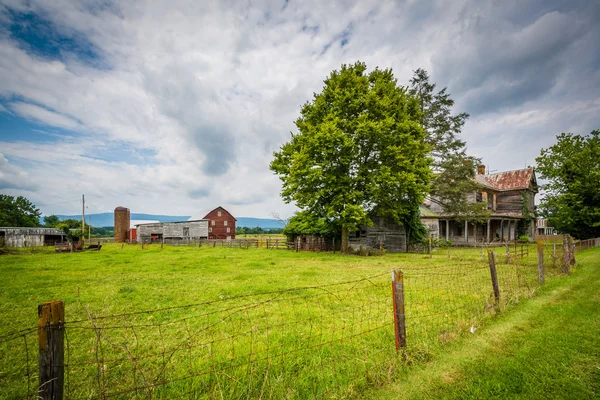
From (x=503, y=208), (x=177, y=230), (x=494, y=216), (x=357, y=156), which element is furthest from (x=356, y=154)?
(x=177, y=230)

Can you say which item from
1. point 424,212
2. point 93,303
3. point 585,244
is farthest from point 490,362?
point 424,212

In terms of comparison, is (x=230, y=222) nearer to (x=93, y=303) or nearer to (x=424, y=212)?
(x=424, y=212)

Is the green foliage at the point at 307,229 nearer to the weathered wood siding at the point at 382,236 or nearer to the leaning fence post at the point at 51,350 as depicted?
the weathered wood siding at the point at 382,236

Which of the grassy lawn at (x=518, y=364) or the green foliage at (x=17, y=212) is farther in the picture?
the green foliage at (x=17, y=212)

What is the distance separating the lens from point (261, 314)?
7.73 m

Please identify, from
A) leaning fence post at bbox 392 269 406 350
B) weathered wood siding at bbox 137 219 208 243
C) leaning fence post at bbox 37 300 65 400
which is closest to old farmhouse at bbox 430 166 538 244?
leaning fence post at bbox 392 269 406 350

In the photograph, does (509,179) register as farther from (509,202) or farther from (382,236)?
(382,236)

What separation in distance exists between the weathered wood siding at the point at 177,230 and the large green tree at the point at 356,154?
108 ft

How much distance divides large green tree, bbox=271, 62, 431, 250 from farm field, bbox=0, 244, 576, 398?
35.7 ft

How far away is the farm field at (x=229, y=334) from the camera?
13.4 ft

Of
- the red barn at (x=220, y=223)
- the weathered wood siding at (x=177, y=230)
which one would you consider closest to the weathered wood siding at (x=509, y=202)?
the red barn at (x=220, y=223)

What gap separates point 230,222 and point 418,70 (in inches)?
1755

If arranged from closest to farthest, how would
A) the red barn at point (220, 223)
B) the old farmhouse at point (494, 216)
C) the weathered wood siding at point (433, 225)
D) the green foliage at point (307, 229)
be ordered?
the green foliage at point (307, 229)
the old farmhouse at point (494, 216)
the weathered wood siding at point (433, 225)
the red barn at point (220, 223)

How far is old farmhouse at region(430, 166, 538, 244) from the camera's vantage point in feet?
120
